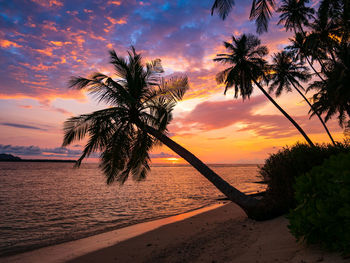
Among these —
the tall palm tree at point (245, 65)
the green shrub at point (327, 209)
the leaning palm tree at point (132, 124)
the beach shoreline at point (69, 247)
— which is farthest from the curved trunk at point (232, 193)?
the tall palm tree at point (245, 65)

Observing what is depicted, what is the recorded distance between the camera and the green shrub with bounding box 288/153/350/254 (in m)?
2.38

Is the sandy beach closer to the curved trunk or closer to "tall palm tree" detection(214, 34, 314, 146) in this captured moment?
the curved trunk

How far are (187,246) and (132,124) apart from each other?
5660mm

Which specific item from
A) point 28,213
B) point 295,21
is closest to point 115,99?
point 28,213

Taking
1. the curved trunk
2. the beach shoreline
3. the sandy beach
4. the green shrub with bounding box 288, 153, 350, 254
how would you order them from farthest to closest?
1. the curved trunk
2. the beach shoreline
3. the sandy beach
4. the green shrub with bounding box 288, 153, 350, 254

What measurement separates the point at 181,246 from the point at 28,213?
13.3 m

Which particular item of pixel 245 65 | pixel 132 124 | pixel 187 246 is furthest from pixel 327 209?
pixel 245 65

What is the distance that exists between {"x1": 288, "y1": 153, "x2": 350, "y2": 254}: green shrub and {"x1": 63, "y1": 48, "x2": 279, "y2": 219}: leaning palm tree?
17.0 ft

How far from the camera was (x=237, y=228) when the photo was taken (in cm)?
744

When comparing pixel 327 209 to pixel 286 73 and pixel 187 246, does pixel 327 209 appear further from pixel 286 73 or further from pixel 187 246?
pixel 286 73

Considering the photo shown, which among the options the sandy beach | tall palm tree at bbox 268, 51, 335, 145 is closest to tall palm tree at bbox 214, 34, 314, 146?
tall palm tree at bbox 268, 51, 335, 145

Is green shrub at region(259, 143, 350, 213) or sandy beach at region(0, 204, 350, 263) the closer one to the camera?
sandy beach at region(0, 204, 350, 263)

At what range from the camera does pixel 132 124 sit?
377 inches

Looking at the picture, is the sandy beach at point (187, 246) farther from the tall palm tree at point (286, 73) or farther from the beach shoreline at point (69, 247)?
the tall palm tree at point (286, 73)
